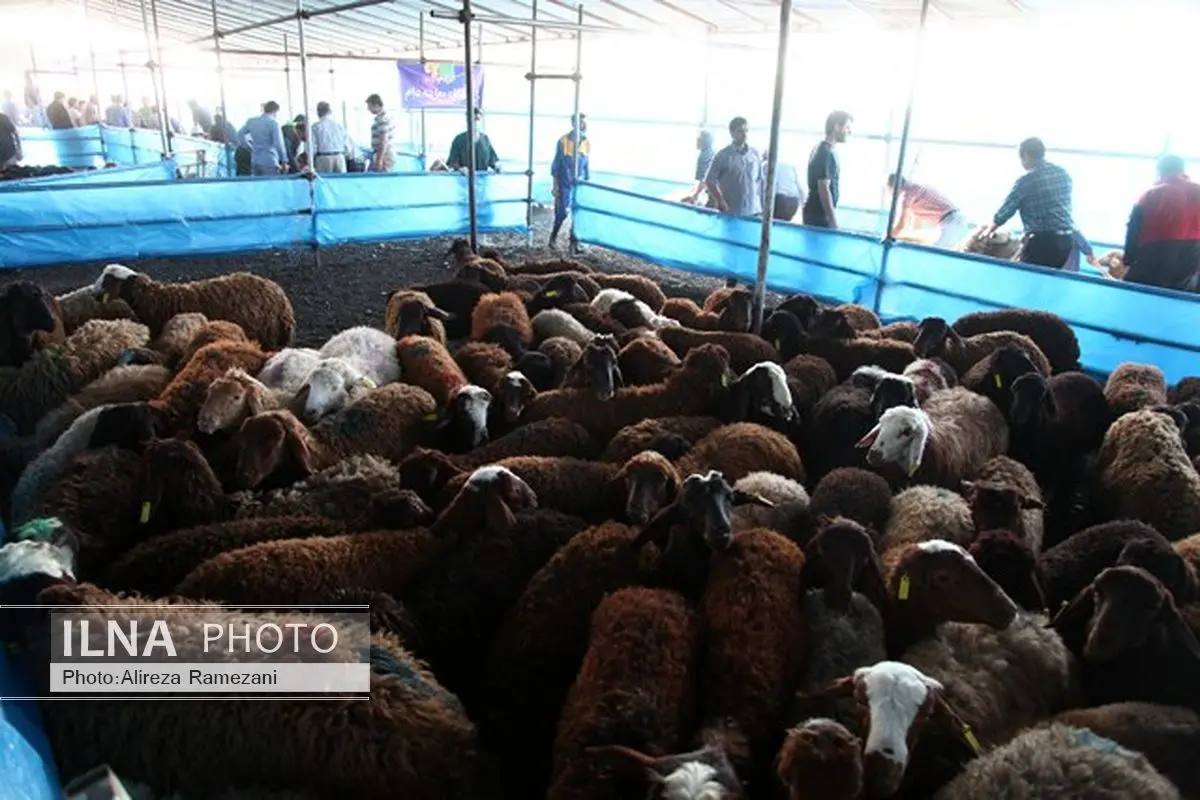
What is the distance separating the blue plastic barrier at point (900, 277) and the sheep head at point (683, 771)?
18.9ft

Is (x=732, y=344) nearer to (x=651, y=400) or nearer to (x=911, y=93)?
(x=651, y=400)

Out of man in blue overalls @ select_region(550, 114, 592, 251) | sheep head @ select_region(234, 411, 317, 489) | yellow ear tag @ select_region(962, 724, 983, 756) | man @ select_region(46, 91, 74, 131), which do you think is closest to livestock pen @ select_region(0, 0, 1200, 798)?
man in blue overalls @ select_region(550, 114, 592, 251)

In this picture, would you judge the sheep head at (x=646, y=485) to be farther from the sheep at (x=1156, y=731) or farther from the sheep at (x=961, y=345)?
the sheep at (x=961, y=345)

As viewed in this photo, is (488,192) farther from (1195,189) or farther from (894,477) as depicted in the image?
(894,477)

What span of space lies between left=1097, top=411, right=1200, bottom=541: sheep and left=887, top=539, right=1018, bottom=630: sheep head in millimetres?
1615

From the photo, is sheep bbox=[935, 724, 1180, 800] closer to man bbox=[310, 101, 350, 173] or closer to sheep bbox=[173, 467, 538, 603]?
sheep bbox=[173, 467, 538, 603]

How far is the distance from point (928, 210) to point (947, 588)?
9879mm

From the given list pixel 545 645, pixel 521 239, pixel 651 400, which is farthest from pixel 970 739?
pixel 521 239

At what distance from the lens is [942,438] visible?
482 centimetres

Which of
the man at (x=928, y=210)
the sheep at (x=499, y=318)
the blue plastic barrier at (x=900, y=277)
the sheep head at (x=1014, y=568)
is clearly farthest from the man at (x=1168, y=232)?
the sheep at (x=499, y=318)

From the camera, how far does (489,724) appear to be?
2.87 m

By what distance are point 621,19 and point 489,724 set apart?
45.5 feet

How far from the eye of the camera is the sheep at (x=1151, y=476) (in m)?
4.23

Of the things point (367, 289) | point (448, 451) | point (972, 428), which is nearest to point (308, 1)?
point (367, 289)
